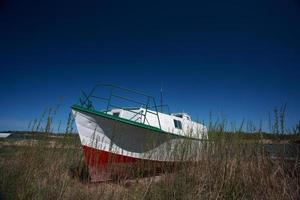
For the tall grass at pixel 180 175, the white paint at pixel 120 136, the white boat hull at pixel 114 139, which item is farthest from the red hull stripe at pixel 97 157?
the tall grass at pixel 180 175

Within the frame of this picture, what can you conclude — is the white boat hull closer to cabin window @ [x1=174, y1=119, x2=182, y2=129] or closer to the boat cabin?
the boat cabin

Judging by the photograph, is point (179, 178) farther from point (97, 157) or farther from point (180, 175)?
point (97, 157)

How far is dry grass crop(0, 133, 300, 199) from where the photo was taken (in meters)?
3.15

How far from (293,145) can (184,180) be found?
1.85m

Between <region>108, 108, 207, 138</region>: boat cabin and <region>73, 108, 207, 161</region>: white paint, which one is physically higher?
<region>108, 108, 207, 138</region>: boat cabin

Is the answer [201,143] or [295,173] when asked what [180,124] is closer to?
[201,143]

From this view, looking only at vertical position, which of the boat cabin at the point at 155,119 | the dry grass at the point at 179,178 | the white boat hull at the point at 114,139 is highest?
the boat cabin at the point at 155,119

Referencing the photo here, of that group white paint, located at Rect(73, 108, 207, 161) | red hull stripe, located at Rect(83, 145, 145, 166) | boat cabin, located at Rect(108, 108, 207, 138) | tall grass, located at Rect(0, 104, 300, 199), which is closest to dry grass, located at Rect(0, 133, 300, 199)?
tall grass, located at Rect(0, 104, 300, 199)

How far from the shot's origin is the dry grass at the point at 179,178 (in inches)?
124

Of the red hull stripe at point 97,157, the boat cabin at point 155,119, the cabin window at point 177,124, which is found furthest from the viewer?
the cabin window at point 177,124

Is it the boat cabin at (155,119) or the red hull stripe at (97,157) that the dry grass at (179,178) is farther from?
the boat cabin at (155,119)

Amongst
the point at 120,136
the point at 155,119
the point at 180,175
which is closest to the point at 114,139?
the point at 120,136

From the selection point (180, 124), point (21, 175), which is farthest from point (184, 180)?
point (180, 124)

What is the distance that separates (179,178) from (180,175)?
3.5 inches
